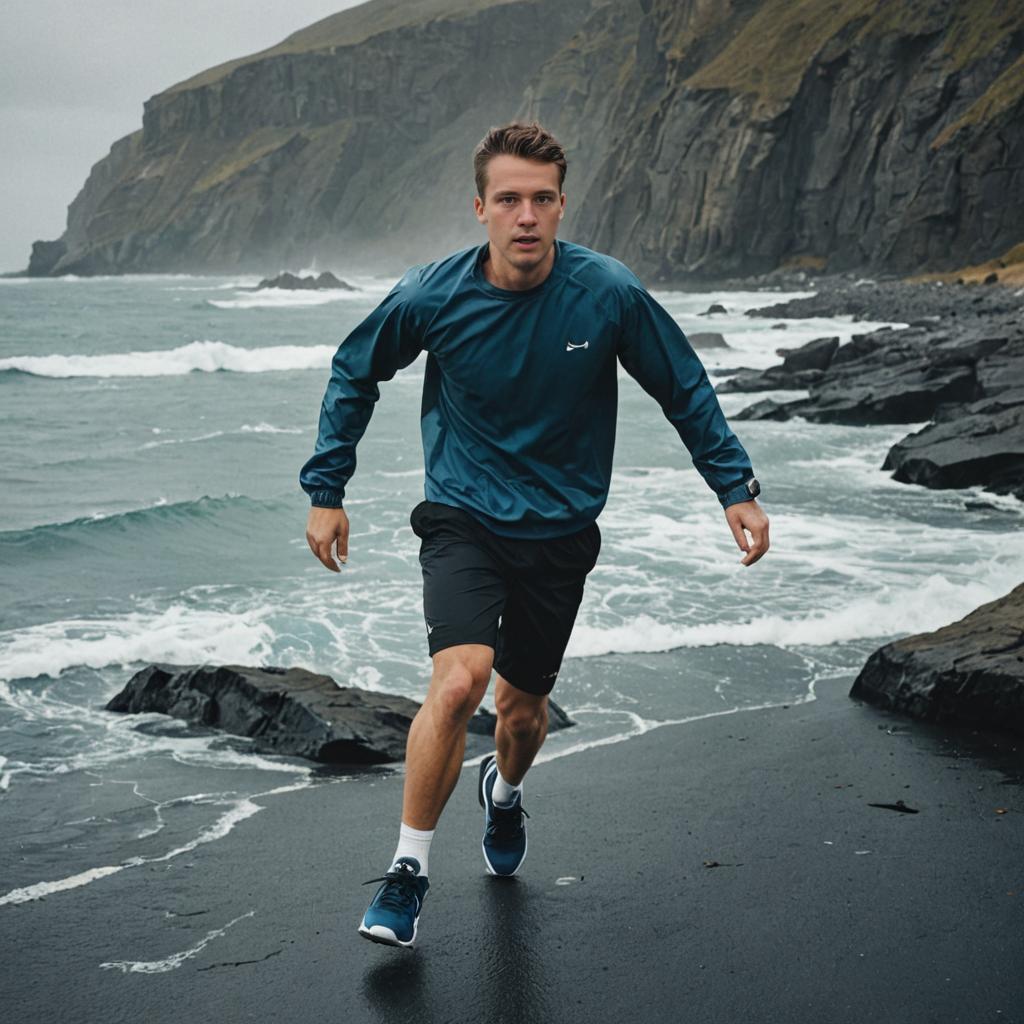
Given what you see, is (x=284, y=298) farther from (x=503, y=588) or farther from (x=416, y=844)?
(x=416, y=844)

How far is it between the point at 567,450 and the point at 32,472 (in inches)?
772

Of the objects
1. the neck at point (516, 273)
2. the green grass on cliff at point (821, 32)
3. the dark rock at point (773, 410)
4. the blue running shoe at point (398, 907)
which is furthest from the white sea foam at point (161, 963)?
the green grass on cliff at point (821, 32)

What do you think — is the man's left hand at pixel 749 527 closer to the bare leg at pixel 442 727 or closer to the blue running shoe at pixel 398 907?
the bare leg at pixel 442 727

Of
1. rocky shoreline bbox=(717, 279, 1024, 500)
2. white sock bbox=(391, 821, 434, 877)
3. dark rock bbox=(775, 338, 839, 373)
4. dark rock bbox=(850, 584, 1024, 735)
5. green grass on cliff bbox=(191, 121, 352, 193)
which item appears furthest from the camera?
→ green grass on cliff bbox=(191, 121, 352, 193)

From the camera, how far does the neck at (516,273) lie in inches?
151

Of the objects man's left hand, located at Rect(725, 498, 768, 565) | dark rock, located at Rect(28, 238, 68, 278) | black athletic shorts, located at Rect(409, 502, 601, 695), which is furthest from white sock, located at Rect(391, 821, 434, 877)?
dark rock, located at Rect(28, 238, 68, 278)

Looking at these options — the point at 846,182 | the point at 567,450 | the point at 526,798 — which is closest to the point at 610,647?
the point at 526,798

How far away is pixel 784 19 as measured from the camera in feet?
288

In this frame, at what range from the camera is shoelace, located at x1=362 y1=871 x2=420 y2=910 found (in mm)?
3678

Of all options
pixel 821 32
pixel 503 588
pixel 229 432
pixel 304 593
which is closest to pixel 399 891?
pixel 503 588

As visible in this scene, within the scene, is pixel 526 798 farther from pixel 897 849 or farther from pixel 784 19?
pixel 784 19

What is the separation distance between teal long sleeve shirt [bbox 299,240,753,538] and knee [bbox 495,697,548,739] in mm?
608

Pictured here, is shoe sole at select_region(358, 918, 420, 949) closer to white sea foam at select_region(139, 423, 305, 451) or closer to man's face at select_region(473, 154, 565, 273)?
man's face at select_region(473, 154, 565, 273)

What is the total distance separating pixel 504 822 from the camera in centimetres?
441
